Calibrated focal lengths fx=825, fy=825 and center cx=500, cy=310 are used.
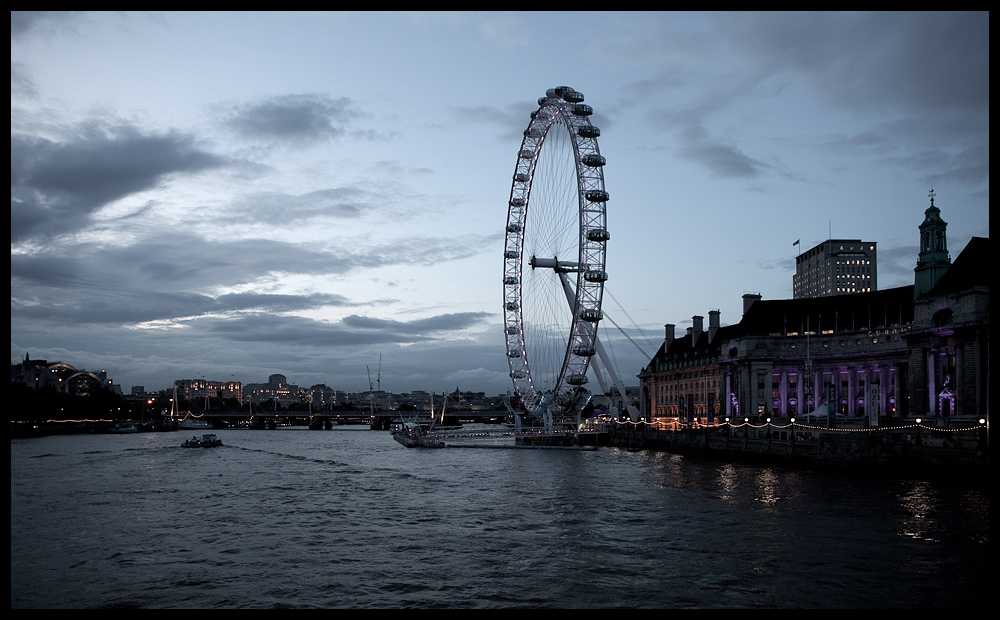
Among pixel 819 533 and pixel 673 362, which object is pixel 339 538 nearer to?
pixel 819 533

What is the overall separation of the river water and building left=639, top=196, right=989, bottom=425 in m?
18.7

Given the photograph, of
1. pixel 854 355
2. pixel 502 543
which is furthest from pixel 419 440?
pixel 502 543

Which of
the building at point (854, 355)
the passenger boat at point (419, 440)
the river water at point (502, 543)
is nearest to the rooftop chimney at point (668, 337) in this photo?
the building at point (854, 355)

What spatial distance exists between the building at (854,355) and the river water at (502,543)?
18.7 meters

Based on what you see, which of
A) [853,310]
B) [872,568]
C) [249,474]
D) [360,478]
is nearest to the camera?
[872,568]

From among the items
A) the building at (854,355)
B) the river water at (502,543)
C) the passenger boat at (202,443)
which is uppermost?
the building at (854,355)

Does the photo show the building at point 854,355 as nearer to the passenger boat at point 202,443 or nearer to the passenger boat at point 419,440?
the passenger boat at point 419,440

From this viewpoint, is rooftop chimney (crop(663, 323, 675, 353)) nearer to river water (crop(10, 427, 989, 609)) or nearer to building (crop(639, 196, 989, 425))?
building (crop(639, 196, 989, 425))

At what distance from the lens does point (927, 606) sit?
1831 cm

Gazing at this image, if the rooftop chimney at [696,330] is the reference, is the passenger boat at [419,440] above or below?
below

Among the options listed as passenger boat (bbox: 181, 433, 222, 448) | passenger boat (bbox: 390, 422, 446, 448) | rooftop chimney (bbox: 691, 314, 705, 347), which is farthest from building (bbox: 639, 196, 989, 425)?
passenger boat (bbox: 181, 433, 222, 448)

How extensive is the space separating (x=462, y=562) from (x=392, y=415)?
544 ft

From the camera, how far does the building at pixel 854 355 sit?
195 ft
